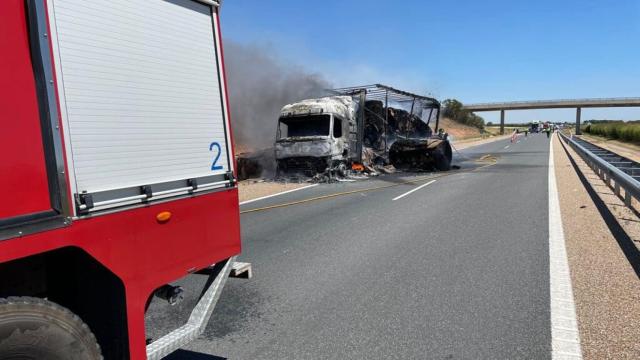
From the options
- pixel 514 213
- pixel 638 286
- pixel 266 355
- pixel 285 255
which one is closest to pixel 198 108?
pixel 266 355

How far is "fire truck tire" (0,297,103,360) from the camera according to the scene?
179 centimetres

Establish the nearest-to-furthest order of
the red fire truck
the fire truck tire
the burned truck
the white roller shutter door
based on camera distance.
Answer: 1. the fire truck tire
2. the red fire truck
3. the white roller shutter door
4. the burned truck

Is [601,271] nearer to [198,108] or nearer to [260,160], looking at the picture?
[198,108]

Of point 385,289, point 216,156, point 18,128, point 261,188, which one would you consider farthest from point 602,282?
point 261,188

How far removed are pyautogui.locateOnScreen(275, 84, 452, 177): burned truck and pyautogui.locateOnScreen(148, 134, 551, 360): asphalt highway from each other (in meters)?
6.01

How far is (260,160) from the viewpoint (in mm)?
18156

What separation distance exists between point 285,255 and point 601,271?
3.77 m

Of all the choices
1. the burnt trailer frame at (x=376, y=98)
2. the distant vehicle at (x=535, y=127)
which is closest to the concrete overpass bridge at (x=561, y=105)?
the distant vehicle at (x=535, y=127)

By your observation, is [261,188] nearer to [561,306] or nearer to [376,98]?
[376,98]

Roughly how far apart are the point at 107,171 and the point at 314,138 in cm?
1269

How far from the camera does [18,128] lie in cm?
193

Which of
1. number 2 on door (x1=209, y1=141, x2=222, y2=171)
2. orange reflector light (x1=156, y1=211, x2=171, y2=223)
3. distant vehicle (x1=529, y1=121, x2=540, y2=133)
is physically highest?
number 2 on door (x1=209, y1=141, x2=222, y2=171)

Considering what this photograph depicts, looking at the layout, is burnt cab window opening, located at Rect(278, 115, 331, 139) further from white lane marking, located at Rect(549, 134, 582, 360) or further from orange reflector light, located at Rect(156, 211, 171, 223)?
orange reflector light, located at Rect(156, 211, 171, 223)

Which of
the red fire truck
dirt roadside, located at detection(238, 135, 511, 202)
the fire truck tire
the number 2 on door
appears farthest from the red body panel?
dirt roadside, located at detection(238, 135, 511, 202)
